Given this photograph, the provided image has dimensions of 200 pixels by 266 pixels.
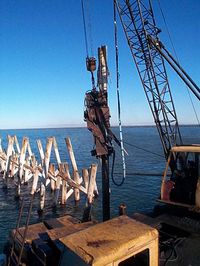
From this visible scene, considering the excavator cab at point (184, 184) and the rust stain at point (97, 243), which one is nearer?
the rust stain at point (97, 243)

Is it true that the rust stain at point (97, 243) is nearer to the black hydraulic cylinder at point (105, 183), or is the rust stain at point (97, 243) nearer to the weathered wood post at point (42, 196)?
the black hydraulic cylinder at point (105, 183)

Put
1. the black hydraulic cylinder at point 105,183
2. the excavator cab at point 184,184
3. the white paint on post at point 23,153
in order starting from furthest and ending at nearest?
the white paint on post at point 23,153 < the black hydraulic cylinder at point 105,183 < the excavator cab at point 184,184

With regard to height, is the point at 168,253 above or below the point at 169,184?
below

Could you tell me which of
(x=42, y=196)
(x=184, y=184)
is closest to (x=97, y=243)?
(x=184, y=184)

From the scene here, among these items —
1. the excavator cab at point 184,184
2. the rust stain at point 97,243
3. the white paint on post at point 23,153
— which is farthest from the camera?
the white paint on post at point 23,153

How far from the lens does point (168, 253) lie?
23.6 feet

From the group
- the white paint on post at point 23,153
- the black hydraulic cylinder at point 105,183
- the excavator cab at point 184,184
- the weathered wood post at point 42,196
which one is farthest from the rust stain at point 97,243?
the white paint on post at point 23,153

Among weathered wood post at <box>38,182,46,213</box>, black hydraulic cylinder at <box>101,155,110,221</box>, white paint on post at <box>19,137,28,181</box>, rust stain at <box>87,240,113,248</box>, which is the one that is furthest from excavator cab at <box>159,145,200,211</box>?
white paint on post at <box>19,137,28,181</box>

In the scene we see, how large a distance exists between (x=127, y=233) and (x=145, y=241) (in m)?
0.39

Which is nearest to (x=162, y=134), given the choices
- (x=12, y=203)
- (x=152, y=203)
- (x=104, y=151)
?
(x=152, y=203)

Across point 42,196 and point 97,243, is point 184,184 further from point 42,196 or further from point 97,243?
point 42,196

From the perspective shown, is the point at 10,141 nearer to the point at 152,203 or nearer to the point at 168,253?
the point at 152,203

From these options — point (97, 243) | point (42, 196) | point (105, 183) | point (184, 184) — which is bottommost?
point (42, 196)

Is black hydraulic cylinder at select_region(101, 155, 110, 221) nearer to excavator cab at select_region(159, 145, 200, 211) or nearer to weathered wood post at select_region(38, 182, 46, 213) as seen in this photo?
excavator cab at select_region(159, 145, 200, 211)
